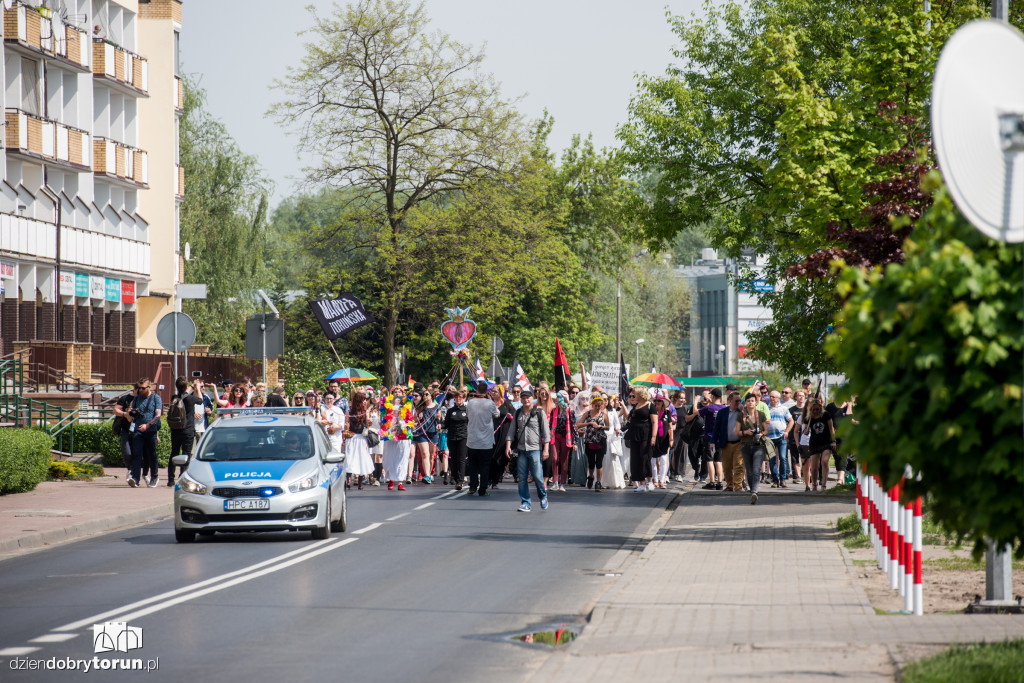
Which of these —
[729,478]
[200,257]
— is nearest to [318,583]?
[729,478]

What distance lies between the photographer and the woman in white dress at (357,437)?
2602 centimetres

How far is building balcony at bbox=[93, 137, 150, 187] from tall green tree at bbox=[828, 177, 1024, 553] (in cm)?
4226

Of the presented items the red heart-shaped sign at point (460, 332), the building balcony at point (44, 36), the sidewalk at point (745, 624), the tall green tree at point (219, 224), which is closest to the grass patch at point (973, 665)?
the sidewalk at point (745, 624)

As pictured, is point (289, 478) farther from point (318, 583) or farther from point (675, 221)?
point (675, 221)

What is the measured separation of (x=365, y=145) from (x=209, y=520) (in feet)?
93.9

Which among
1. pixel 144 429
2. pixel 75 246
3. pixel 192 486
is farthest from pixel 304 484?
pixel 75 246

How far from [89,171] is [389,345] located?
11.4m

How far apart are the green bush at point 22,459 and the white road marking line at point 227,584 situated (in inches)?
309

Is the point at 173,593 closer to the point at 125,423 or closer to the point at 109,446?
the point at 125,423

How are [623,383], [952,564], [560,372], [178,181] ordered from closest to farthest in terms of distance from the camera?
[952,564]
[560,372]
[623,383]
[178,181]

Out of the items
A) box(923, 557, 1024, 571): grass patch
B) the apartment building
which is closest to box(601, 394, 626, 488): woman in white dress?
box(923, 557, 1024, 571): grass patch

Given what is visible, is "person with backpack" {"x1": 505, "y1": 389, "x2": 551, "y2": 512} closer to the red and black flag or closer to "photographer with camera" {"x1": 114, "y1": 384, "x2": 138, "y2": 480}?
"photographer with camera" {"x1": 114, "y1": 384, "x2": 138, "y2": 480}

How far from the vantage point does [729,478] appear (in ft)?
77.6

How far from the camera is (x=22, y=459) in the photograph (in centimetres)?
2177
